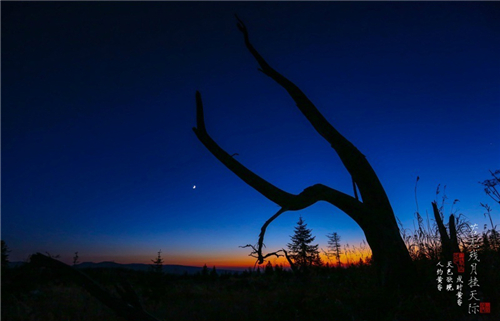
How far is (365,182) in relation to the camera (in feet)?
19.7

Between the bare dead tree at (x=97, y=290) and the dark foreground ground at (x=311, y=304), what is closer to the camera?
the bare dead tree at (x=97, y=290)

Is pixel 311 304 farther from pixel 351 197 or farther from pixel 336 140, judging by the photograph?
pixel 336 140

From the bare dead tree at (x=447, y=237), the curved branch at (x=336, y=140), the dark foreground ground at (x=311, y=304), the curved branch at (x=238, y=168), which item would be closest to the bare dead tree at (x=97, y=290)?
the dark foreground ground at (x=311, y=304)

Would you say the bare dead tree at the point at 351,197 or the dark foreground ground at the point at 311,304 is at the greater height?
the bare dead tree at the point at 351,197

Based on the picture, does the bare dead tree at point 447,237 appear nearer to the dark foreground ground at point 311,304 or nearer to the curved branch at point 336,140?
the dark foreground ground at point 311,304

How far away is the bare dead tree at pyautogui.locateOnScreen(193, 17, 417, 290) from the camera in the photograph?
16.3 ft

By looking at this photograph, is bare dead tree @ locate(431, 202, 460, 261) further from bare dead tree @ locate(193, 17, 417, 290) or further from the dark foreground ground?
bare dead tree @ locate(193, 17, 417, 290)

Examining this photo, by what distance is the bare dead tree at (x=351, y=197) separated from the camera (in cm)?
496

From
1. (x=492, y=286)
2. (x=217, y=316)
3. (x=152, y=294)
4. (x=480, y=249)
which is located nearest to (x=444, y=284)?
(x=492, y=286)

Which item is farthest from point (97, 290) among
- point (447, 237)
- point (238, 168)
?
point (447, 237)

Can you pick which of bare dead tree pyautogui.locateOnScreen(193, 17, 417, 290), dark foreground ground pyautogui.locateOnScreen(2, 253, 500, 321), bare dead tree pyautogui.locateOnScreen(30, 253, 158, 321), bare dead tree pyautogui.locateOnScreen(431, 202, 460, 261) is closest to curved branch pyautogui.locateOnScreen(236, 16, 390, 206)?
bare dead tree pyautogui.locateOnScreen(193, 17, 417, 290)

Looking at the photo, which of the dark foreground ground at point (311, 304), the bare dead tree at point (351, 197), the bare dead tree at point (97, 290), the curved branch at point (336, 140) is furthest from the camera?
the curved branch at point (336, 140)

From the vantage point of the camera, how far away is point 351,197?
5629 mm

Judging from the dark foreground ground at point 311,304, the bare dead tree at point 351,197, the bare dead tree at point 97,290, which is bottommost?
the dark foreground ground at point 311,304
